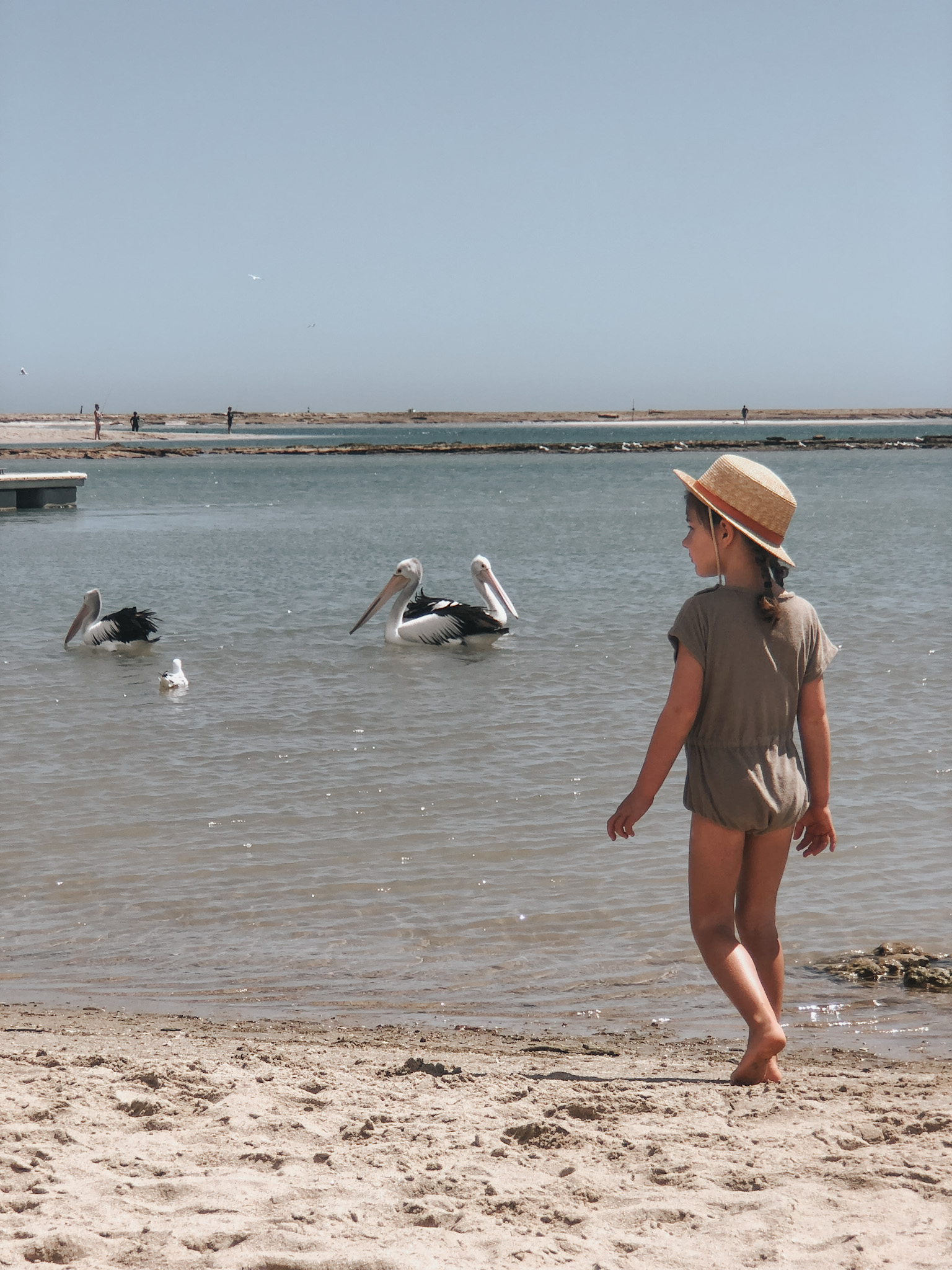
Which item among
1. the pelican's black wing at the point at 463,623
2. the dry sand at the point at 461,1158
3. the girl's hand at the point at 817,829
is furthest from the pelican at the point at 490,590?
the girl's hand at the point at 817,829

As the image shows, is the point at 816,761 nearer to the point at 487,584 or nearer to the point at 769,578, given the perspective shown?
the point at 769,578

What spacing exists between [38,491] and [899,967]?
101 ft

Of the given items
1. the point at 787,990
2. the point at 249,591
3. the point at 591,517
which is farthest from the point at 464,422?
the point at 787,990

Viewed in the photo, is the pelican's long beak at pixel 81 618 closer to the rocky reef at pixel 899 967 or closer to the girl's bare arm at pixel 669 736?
the rocky reef at pixel 899 967

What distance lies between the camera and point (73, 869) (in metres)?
5.57

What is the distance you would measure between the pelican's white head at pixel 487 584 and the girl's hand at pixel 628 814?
32.6 ft

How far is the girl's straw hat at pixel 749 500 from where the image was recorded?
305cm

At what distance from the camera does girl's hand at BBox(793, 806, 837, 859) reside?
3.15 m

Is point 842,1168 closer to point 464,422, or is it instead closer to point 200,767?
point 200,767

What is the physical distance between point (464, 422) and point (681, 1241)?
19417cm

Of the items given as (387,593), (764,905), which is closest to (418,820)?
(764,905)

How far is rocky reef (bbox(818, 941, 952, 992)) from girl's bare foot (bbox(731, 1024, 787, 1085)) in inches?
45.5

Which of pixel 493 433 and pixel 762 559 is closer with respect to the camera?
pixel 762 559

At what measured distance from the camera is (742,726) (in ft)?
9.87
